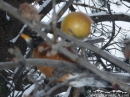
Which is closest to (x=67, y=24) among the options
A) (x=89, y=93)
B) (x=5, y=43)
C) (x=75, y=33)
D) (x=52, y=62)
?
(x=75, y=33)

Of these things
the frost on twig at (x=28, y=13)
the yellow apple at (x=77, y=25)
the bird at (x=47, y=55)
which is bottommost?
the bird at (x=47, y=55)

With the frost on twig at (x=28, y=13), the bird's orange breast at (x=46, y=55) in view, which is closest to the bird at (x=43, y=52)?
the bird's orange breast at (x=46, y=55)

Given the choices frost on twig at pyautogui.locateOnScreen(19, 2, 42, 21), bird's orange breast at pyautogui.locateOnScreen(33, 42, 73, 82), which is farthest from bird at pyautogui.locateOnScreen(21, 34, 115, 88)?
frost on twig at pyautogui.locateOnScreen(19, 2, 42, 21)

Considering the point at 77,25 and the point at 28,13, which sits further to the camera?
the point at 77,25

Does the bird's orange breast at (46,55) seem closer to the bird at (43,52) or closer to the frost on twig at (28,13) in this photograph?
the bird at (43,52)

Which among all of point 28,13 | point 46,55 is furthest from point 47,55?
point 28,13

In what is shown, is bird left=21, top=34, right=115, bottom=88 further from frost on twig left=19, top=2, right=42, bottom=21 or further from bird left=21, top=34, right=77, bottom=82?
frost on twig left=19, top=2, right=42, bottom=21

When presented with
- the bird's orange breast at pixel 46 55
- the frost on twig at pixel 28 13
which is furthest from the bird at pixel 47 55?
the frost on twig at pixel 28 13

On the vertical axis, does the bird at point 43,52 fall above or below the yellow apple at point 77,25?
below

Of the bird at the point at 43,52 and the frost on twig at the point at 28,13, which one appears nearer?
the frost on twig at the point at 28,13

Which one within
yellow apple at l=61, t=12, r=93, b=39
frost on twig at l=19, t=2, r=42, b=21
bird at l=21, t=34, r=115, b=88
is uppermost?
frost on twig at l=19, t=2, r=42, b=21

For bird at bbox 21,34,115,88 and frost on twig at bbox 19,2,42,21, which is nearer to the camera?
frost on twig at bbox 19,2,42,21

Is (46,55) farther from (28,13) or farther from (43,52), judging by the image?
(28,13)
